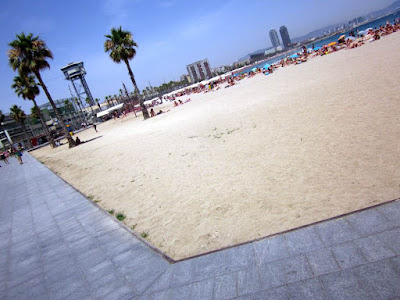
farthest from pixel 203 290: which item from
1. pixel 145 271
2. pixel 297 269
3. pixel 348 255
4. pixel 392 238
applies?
pixel 392 238

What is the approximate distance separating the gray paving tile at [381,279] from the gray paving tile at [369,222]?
0.56 meters

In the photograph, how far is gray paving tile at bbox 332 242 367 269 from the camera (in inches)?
112

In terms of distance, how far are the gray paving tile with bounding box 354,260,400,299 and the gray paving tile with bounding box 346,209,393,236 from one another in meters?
0.56

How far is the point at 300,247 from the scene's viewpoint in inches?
132

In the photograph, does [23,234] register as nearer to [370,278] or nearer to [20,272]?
[20,272]

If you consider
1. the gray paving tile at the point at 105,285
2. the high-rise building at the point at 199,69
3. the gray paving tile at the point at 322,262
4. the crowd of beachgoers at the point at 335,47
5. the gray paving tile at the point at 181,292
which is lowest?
the gray paving tile at the point at 322,262

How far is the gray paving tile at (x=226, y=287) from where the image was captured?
9.76 ft

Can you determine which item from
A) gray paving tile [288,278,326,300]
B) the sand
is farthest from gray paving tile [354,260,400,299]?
the sand

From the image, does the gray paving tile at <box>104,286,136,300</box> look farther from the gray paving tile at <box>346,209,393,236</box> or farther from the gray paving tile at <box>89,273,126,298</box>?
the gray paving tile at <box>346,209,393,236</box>

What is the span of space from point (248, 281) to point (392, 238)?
1.88 m

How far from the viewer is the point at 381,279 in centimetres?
254

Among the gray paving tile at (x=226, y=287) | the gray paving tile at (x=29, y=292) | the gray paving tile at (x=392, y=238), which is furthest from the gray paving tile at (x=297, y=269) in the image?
the gray paving tile at (x=29, y=292)

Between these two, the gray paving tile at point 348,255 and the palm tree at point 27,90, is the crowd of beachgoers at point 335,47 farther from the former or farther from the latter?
the gray paving tile at point 348,255

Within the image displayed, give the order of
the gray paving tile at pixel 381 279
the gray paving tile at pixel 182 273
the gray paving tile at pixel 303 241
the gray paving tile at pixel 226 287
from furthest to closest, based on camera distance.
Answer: the gray paving tile at pixel 182 273 → the gray paving tile at pixel 303 241 → the gray paving tile at pixel 226 287 → the gray paving tile at pixel 381 279
